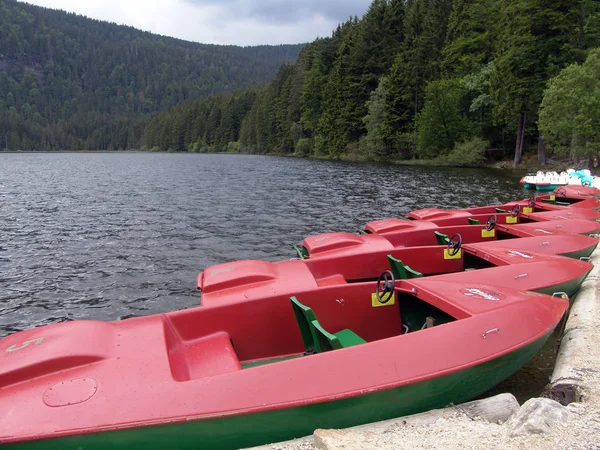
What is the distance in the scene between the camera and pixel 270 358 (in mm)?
6090

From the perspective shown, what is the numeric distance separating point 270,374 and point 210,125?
436 feet

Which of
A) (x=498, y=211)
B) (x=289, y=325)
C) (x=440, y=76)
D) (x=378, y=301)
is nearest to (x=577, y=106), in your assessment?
(x=440, y=76)

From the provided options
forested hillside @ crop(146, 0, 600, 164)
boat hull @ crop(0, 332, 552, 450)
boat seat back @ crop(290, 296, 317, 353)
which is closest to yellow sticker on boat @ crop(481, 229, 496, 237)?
boat hull @ crop(0, 332, 552, 450)

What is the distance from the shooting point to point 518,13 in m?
40.0

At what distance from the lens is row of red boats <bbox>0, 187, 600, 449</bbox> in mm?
3756

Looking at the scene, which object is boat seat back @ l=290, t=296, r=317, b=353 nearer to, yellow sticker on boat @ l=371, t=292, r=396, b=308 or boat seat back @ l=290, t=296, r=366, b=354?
boat seat back @ l=290, t=296, r=366, b=354

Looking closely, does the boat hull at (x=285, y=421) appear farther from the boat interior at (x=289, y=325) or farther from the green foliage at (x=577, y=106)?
the green foliage at (x=577, y=106)

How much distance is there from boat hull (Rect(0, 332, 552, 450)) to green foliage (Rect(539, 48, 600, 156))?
109 feet

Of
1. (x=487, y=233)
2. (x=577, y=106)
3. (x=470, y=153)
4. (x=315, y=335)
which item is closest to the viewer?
(x=315, y=335)

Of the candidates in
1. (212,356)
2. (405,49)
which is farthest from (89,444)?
(405,49)

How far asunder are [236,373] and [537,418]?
8.55 ft

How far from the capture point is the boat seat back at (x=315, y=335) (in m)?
4.95

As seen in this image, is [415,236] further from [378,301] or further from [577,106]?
[577,106]

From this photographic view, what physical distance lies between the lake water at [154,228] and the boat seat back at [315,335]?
4668mm
